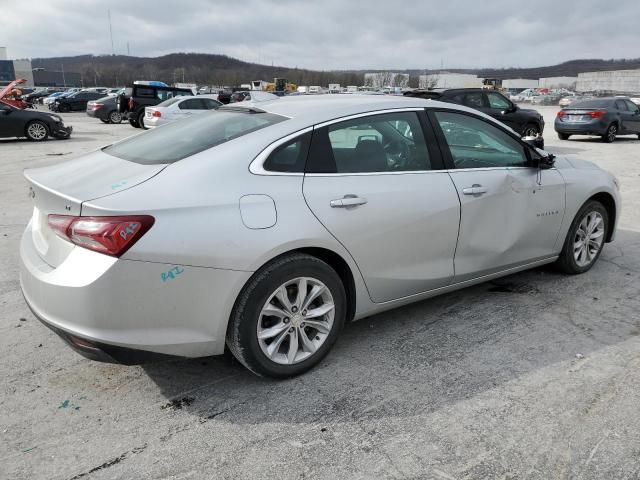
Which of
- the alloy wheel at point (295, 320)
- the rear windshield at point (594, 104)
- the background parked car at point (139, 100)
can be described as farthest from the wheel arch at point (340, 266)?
the background parked car at point (139, 100)

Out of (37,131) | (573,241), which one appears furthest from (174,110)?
(573,241)

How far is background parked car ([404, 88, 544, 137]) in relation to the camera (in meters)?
13.2

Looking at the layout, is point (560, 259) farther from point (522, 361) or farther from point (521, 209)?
point (522, 361)

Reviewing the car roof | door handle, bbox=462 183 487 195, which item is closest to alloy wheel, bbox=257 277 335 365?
the car roof

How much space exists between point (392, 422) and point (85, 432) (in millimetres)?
1518

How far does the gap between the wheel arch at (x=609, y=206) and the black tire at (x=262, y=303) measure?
299 centimetres

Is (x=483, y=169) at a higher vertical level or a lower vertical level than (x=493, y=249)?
higher

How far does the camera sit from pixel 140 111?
22125 millimetres

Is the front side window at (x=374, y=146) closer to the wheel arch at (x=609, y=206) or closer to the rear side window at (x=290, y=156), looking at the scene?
the rear side window at (x=290, y=156)

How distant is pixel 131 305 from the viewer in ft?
8.07

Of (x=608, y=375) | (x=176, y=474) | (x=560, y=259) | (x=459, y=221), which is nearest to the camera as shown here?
(x=176, y=474)

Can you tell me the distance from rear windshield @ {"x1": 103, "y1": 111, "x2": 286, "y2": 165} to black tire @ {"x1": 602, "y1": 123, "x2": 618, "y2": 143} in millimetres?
16597

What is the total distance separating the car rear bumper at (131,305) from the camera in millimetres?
2422

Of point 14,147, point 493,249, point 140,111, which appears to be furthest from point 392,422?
point 140,111
